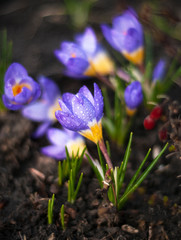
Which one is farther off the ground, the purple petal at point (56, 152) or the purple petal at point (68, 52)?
the purple petal at point (68, 52)

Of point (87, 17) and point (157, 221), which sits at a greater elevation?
point (87, 17)

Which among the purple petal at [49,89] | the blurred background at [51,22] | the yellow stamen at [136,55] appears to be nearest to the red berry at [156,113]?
the yellow stamen at [136,55]

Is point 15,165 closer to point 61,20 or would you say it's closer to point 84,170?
point 84,170

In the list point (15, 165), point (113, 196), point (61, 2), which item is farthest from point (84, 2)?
point (113, 196)

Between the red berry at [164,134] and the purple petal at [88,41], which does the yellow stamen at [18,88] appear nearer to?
the purple petal at [88,41]

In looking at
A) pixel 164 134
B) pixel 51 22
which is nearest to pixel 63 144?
pixel 164 134

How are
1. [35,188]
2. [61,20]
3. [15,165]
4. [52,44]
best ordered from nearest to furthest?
[35,188] < [15,165] < [52,44] < [61,20]

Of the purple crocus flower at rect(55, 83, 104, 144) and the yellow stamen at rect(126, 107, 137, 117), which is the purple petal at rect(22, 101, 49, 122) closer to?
the yellow stamen at rect(126, 107, 137, 117)
